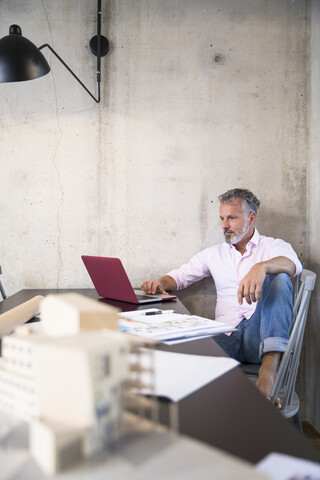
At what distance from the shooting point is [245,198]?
7.55 ft

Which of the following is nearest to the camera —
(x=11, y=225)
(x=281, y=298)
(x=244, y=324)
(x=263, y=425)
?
(x=263, y=425)

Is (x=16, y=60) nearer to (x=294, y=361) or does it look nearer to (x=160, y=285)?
(x=160, y=285)

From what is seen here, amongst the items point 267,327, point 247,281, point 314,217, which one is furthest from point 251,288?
point 314,217

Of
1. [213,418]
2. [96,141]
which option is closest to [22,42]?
[96,141]

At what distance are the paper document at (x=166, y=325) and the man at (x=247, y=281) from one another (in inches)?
15.0

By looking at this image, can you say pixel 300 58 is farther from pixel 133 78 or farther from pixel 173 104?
pixel 133 78

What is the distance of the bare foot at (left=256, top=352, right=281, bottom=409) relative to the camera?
1.53m

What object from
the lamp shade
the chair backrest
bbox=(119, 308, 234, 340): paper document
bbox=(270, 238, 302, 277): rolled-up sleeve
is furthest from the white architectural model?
bbox=(270, 238, 302, 277): rolled-up sleeve

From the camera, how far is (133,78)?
2449 mm

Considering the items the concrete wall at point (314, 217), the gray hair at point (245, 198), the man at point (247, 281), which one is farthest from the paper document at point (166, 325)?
the concrete wall at point (314, 217)

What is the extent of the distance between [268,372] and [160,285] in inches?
26.9

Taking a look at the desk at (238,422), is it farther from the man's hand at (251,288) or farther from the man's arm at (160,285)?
the man's arm at (160,285)

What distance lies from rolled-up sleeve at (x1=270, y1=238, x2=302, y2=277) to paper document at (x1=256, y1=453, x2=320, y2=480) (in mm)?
1525

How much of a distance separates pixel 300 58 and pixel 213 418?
2415mm
